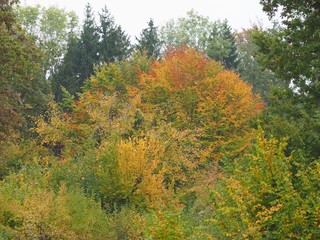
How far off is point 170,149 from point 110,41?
2765 cm

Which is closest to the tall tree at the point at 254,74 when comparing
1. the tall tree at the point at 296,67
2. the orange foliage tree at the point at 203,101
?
the orange foliage tree at the point at 203,101

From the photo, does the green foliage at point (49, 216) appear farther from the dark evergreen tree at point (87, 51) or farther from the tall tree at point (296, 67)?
the dark evergreen tree at point (87, 51)

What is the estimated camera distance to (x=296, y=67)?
15023 millimetres

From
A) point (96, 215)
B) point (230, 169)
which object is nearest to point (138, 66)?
point (96, 215)

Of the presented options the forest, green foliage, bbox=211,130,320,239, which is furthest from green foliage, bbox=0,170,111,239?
green foliage, bbox=211,130,320,239

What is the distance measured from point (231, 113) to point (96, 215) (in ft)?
55.0

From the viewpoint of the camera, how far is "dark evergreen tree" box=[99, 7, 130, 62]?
49781 mm

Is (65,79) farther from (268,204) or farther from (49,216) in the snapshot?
(268,204)

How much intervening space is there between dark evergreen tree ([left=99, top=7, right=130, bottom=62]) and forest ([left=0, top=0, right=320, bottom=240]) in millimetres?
731

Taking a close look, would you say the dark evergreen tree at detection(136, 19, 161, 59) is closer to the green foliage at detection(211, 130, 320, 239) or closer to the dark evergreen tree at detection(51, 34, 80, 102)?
the dark evergreen tree at detection(51, 34, 80, 102)

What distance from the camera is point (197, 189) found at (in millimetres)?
22109

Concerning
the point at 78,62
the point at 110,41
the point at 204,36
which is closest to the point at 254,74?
the point at 204,36

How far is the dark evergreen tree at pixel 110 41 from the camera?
163 ft

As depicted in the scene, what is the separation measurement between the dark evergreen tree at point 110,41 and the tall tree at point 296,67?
111 feet
